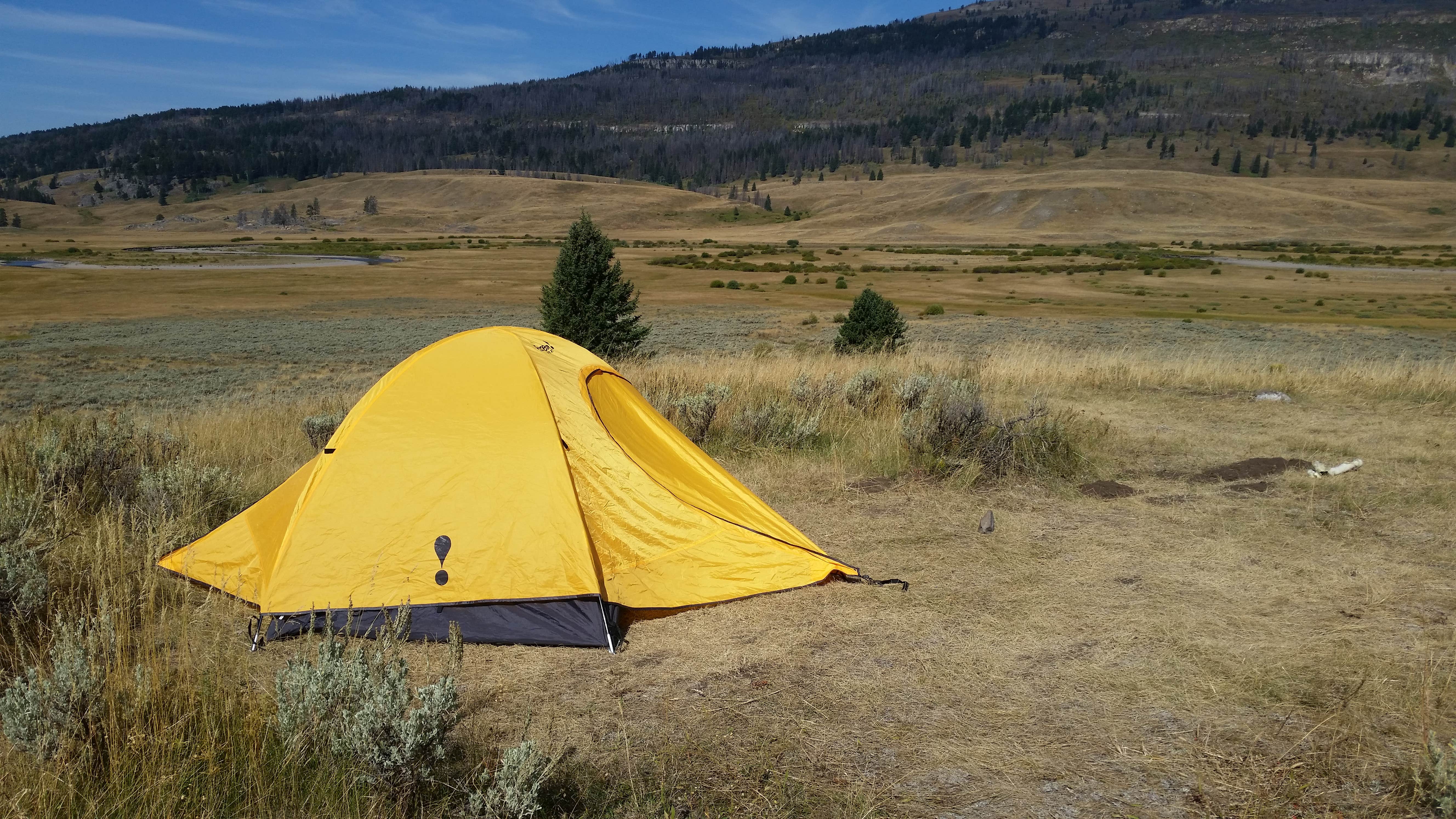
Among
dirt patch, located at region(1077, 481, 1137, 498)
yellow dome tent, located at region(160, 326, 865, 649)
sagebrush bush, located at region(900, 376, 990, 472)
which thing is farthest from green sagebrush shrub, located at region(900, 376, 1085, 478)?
yellow dome tent, located at region(160, 326, 865, 649)

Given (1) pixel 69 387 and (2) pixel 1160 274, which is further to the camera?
(2) pixel 1160 274

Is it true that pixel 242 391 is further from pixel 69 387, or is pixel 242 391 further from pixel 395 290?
pixel 395 290

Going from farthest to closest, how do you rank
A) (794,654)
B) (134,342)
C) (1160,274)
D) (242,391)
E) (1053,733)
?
(1160,274)
(134,342)
(242,391)
(794,654)
(1053,733)

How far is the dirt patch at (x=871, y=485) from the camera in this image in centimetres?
834

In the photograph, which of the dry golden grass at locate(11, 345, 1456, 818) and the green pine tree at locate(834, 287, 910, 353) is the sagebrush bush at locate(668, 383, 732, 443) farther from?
the green pine tree at locate(834, 287, 910, 353)

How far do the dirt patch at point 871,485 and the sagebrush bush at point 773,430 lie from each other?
118 centimetres

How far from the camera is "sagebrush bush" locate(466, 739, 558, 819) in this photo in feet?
9.94

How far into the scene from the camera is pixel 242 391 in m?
19.5

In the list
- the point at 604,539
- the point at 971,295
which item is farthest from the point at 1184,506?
the point at 971,295

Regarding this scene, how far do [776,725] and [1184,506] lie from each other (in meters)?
5.12

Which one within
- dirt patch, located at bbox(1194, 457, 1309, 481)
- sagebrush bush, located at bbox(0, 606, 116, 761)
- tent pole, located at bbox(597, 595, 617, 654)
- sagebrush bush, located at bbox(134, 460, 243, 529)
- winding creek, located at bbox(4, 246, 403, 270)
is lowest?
dirt patch, located at bbox(1194, 457, 1309, 481)

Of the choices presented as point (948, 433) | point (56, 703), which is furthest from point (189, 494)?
point (948, 433)

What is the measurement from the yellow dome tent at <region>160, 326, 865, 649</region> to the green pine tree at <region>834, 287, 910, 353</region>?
12.6m

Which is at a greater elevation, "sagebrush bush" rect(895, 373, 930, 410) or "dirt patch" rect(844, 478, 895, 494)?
"sagebrush bush" rect(895, 373, 930, 410)
